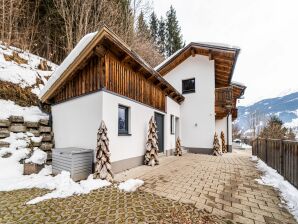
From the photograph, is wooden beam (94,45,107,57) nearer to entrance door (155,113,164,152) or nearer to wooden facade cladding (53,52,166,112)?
wooden facade cladding (53,52,166,112)

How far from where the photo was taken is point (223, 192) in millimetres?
4332

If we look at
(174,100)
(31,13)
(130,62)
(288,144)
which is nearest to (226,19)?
(174,100)

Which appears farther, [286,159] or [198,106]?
[198,106]

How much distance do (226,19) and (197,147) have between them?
8719 millimetres

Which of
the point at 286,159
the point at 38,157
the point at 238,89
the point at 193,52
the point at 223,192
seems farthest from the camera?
the point at 238,89

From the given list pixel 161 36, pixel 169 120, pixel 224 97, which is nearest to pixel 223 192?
pixel 169 120

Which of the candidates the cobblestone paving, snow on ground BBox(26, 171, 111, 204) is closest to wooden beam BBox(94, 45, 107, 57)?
snow on ground BBox(26, 171, 111, 204)

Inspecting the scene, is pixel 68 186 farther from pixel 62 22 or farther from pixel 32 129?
pixel 62 22

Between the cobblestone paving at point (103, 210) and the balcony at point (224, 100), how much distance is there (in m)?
9.98

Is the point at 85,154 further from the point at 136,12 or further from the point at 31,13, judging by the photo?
the point at 136,12

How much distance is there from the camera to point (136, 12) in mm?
17844

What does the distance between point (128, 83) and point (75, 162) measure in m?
3.71

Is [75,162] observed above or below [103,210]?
above

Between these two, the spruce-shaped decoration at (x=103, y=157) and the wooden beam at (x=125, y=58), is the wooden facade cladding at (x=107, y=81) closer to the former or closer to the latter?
the wooden beam at (x=125, y=58)
